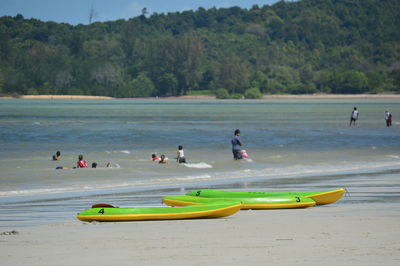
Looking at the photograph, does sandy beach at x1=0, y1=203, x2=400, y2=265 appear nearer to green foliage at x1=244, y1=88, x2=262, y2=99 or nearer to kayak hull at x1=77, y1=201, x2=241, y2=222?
kayak hull at x1=77, y1=201, x2=241, y2=222

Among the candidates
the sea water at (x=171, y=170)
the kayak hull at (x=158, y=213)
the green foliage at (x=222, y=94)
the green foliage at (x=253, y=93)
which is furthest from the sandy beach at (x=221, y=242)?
the green foliage at (x=222, y=94)

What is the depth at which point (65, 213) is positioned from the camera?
48.3 feet

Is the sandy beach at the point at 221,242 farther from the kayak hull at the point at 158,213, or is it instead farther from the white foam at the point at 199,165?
the white foam at the point at 199,165

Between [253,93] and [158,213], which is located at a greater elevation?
[253,93]

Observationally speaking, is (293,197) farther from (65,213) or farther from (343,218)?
(65,213)

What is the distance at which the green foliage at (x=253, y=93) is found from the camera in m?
194

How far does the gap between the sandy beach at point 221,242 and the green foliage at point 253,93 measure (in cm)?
18092

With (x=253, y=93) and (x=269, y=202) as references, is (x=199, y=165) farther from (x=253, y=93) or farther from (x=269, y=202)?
(x=253, y=93)

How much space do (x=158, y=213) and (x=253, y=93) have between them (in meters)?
182

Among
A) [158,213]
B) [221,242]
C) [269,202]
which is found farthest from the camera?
[269,202]

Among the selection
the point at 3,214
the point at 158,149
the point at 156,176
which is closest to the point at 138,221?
the point at 3,214

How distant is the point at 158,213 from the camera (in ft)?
43.2

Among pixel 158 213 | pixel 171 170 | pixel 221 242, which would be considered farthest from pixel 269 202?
A: pixel 171 170

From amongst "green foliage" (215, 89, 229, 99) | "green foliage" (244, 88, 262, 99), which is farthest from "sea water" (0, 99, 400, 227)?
"green foliage" (215, 89, 229, 99)
